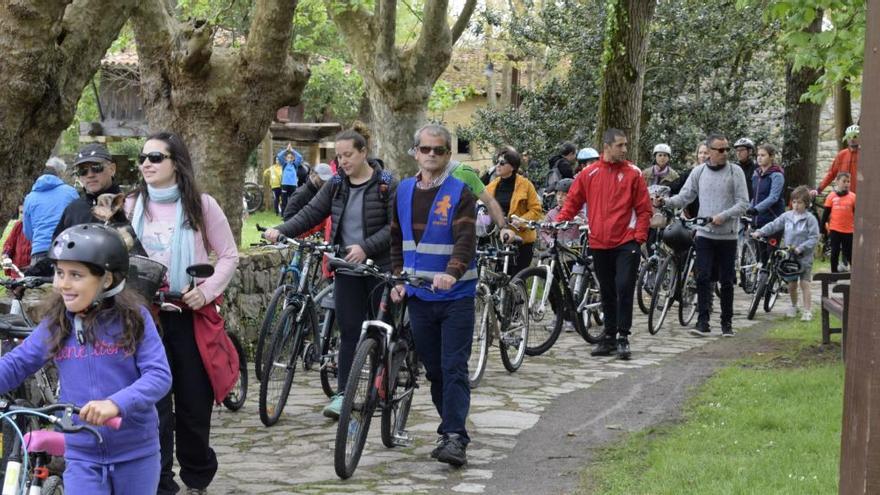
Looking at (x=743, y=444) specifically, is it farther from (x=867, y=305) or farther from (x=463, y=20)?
(x=463, y=20)

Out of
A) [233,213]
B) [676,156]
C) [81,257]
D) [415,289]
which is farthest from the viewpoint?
[676,156]

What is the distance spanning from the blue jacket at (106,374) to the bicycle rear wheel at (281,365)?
4.10 metres

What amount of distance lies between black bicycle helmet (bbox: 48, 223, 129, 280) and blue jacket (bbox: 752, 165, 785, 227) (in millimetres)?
13057

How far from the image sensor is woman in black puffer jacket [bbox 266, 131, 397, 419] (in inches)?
339

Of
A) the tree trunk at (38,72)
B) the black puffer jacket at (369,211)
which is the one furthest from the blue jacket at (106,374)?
the black puffer jacket at (369,211)

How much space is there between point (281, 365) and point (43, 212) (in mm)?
2333

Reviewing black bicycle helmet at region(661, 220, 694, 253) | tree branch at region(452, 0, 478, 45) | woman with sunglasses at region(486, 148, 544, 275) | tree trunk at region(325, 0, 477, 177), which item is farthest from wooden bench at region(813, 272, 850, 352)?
tree branch at region(452, 0, 478, 45)

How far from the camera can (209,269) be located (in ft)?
20.2

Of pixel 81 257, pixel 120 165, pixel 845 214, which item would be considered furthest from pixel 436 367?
pixel 120 165

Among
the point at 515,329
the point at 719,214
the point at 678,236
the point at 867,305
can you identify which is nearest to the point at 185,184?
the point at 867,305

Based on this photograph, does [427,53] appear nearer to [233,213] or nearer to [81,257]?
[233,213]

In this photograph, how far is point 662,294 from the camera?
14477 millimetres

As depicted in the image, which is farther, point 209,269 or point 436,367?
point 436,367

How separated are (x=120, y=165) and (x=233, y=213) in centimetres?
3218
